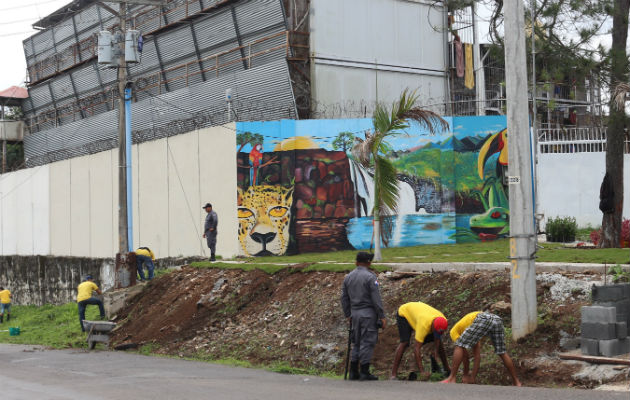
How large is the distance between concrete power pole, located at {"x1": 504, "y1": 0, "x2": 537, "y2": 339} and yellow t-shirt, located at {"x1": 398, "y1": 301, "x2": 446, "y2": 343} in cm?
136

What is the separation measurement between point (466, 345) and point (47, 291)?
26.8m

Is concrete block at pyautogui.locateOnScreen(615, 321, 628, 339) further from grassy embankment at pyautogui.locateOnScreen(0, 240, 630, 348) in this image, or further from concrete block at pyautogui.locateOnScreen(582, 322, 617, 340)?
grassy embankment at pyautogui.locateOnScreen(0, 240, 630, 348)

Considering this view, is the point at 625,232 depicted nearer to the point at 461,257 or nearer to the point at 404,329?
the point at 461,257

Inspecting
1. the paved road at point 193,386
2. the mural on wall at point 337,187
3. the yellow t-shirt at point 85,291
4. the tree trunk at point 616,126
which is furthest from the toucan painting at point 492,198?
the paved road at point 193,386

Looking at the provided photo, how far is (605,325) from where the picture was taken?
33.9 ft

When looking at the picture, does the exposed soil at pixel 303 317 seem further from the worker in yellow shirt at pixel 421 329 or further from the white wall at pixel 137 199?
the white wall at pixel 137 199

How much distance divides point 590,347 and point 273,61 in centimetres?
1815

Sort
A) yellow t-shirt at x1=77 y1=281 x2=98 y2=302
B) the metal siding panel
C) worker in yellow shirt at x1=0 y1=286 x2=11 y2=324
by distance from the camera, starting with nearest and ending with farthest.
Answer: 1. yellow t-shirt at x1=77 y1=281 x2=98 y2=302
2. the metal siding panel
3. worker in yellow shirt at x1=0 y1=286 x2=11 y2=324

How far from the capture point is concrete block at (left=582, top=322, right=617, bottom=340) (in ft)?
34.0

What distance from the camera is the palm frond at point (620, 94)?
1711 cm

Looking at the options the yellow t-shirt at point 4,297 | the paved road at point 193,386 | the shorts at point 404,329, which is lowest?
the yellow t-shirt at point 4,297

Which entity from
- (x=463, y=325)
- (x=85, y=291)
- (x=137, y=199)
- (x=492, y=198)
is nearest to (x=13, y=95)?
(x=137, y=199)

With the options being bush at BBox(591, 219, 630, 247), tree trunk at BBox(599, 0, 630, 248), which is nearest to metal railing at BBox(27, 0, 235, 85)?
tree trunk at BBox(599, 0, 630, 248)

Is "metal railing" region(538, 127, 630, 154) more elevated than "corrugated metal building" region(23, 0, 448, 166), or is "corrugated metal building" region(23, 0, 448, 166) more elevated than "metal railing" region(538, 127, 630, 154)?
"corrugated metal building" region(23, 0, 448, 166)
